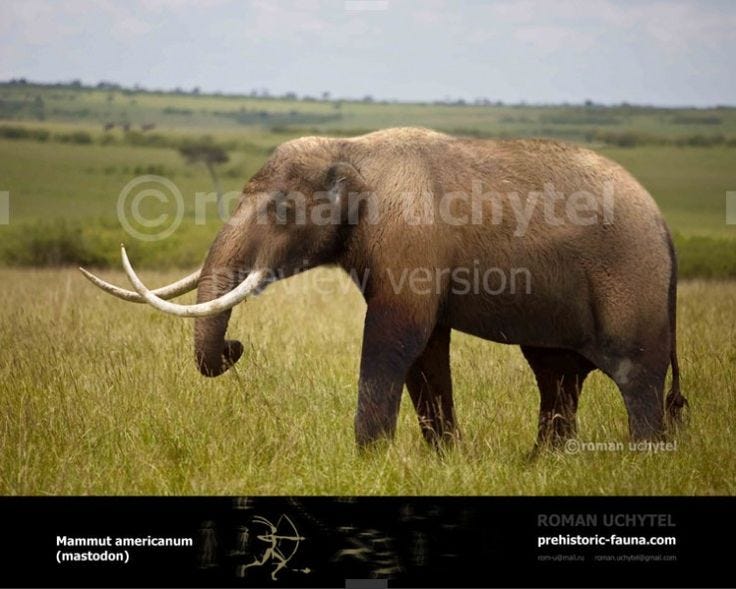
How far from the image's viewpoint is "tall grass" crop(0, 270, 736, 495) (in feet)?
23.4

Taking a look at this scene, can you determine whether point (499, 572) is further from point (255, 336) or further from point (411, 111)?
point (411, 111)

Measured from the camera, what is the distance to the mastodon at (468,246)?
24.3ft

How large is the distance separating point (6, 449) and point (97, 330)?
356cm

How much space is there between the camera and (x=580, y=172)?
772cm

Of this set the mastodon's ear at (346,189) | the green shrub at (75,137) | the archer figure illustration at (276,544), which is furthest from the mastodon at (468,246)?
the green shrub at (75,137)

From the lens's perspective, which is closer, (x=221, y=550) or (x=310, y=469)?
(x=221, y=550)

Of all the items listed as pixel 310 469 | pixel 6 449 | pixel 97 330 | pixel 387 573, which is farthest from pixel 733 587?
pixel 97 330

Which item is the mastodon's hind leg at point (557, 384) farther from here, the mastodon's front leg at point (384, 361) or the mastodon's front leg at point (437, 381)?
the mastodon's front leg at point (384, 361)

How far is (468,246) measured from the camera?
24.7ft

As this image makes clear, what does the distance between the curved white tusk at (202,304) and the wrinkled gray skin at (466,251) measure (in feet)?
0.51

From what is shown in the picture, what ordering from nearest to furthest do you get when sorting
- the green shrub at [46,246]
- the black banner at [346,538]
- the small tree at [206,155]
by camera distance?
the black banner at [346,538], the green shrub at [46,246], the small tree at [206,155]

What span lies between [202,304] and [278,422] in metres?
1.08

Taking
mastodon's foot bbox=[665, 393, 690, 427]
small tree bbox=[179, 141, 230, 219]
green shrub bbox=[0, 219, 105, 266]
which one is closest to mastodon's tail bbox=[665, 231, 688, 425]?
mastodon's foot bbox=[665, 393, 690, 427]

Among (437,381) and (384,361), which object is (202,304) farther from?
(437,381)
